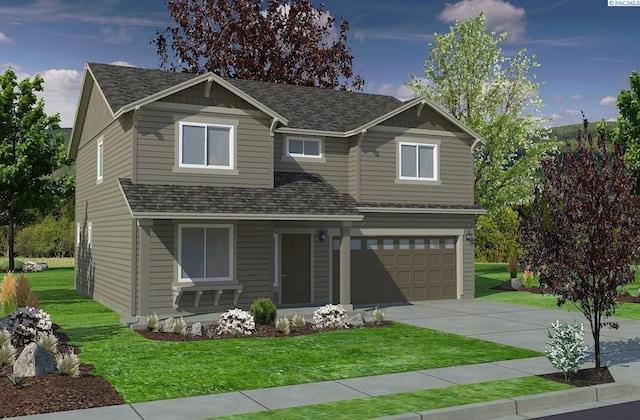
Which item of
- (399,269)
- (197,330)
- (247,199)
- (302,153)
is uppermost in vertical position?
(302,153)

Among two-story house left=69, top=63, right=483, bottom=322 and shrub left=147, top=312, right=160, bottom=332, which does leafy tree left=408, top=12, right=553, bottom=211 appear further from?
shrub left=147, top=312, right=160, bottom=332

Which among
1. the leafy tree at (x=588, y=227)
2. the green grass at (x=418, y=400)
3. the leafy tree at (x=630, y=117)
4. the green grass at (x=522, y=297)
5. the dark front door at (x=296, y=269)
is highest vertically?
the leafy tree at (x=630, y=117)

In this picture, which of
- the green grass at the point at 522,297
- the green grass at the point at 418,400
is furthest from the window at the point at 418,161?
the green grass at the point at 418,400

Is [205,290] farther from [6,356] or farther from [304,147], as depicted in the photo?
[6,356]

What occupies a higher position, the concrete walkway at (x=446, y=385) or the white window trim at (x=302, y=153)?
the white window trim at (x=302, y=153)

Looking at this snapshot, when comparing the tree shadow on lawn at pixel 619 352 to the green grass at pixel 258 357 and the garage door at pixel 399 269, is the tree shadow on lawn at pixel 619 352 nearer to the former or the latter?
the green grass at pixel 258 357

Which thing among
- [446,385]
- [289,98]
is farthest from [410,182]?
[446,385]

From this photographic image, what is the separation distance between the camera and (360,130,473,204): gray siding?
23219 millimetres

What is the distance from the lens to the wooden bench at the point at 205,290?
18812mm

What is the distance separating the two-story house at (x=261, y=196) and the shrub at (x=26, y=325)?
3.99m

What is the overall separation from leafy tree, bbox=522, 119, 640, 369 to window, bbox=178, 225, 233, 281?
10.6m

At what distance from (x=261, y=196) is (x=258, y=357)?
7.76m

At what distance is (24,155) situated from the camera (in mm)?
38469

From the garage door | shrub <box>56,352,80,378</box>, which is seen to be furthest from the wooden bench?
shrub <box>56,352,80,378</box>
